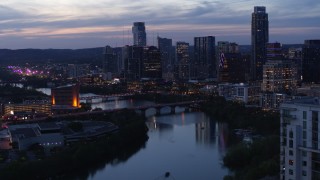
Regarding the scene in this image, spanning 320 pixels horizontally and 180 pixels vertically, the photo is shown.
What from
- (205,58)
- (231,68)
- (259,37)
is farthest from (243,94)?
(205,58)

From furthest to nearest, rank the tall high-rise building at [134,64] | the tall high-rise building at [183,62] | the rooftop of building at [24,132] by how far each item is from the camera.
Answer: the tall high-rise building at [183,62]
the tall high-rise building at [134,64]
the rooftop of building at [24,132]

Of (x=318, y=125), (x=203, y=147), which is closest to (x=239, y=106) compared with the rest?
(x=203, y=147)

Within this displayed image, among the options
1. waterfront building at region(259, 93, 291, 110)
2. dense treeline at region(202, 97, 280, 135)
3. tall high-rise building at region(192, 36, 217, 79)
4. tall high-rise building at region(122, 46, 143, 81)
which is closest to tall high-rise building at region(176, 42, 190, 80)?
tall high-rise building at region(192, 36, 217, 79)

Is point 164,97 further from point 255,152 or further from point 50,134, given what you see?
point 255,152

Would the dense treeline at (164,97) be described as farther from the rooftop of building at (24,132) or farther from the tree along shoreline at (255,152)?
the rooftop of building at (24,132)

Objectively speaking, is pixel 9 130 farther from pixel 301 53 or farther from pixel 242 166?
pixel 301 53

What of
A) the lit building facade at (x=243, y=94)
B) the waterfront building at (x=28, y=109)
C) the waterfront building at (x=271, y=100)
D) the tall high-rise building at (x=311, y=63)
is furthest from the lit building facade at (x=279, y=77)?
the waterfront building at (x=28, y=109)
